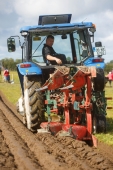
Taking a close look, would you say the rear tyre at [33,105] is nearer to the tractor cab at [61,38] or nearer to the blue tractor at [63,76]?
the blue tractor at [63,76]

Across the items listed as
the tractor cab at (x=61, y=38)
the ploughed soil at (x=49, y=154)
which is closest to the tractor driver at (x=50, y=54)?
the tractor cab at (x=61, y=38)

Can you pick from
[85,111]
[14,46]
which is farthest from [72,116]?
[14,46]

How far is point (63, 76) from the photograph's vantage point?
6336mm

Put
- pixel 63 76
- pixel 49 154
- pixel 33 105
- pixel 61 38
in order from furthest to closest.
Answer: pixel 61 38, pixel 33 105, pixel 63 76, pixel 49 154

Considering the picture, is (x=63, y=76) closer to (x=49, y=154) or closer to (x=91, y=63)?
(x=91, y=63)

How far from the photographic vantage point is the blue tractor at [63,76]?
609 centimetres

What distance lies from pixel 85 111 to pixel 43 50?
180 centimetres

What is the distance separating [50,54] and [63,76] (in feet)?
3.41

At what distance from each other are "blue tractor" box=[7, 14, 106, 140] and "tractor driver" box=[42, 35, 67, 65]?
0.32ft

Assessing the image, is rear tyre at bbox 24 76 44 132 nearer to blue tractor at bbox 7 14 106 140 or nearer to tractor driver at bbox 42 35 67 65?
blue tractor at bbox 7 14 106 140

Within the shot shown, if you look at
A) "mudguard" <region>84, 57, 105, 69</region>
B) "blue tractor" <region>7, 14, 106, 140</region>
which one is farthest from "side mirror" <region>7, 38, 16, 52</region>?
"mudguard" <region>84, 57, 105, 69</region>

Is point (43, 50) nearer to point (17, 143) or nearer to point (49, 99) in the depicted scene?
point (49, 99)

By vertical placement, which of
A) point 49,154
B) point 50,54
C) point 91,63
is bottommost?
point 49,154

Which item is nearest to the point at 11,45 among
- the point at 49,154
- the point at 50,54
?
the point at 50,54
